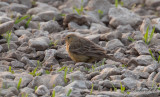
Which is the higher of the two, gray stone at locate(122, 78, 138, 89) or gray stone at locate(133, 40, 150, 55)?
gray stone at locate(133, 40, 150, 55)

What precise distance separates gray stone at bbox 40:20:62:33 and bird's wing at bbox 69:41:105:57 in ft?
5.20

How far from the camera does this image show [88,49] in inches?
295

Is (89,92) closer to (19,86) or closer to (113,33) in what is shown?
(19,86)

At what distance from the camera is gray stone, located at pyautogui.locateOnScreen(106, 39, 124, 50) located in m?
7.91

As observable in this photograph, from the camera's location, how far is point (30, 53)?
756cm

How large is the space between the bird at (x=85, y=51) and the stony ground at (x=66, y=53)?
149mm

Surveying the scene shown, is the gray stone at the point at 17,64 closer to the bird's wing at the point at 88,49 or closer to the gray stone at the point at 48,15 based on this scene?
the bird's wing at the point at 88,49

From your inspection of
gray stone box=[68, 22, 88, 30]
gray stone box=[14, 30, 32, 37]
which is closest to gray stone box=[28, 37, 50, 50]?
gray stone box=[14, 30, 32, 37]

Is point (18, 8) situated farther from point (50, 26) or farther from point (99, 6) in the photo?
point (99, 6)

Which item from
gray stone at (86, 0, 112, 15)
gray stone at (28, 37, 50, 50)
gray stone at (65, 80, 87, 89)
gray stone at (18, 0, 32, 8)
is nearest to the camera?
gray stone at (65, 80, 87, 89)

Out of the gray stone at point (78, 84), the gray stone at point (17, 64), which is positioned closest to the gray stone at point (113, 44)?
the gray stone at point (17, 64)

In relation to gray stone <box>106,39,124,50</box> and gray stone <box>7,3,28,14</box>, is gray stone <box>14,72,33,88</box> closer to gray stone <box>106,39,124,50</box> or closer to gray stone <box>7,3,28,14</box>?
gray stone <box>106,39,124,50</box>

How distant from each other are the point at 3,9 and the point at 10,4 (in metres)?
0.48

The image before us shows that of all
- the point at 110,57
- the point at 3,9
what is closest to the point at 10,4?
the point at 3,9
